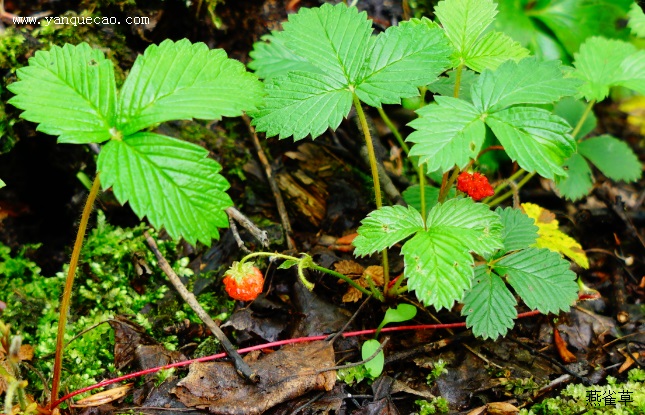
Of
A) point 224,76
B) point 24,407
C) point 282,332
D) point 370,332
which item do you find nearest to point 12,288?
point 24,407

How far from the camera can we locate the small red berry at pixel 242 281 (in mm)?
1814

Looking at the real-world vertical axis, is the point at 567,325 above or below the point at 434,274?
below

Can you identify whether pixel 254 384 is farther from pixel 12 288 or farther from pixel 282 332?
pixel 12 288

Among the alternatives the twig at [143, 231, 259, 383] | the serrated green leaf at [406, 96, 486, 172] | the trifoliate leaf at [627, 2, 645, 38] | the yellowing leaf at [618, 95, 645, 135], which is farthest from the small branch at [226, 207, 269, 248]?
the yellowing leaf at [618, 95, 645, 135]

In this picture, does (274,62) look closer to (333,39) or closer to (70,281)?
(333,39)

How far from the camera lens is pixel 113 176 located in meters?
1.42

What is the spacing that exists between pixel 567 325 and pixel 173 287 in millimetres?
1806

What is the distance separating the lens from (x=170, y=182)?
4.79 feet

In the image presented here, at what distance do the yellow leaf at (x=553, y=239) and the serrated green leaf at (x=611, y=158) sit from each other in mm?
657

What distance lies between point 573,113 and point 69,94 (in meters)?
2.69

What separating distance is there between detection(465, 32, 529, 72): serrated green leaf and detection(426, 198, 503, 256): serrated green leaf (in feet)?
1.86

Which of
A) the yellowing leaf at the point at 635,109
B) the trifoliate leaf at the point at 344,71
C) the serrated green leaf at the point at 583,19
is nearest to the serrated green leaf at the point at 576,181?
the serrated green leaf at the point at 583,19

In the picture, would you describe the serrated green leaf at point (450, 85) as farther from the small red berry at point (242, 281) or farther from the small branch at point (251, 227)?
the small red berry at point (242, 281)

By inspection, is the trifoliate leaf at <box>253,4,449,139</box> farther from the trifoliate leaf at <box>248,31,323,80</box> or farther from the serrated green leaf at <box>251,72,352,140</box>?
Answer: the trifoliate leaf at <box>248,31,323,80</box>
